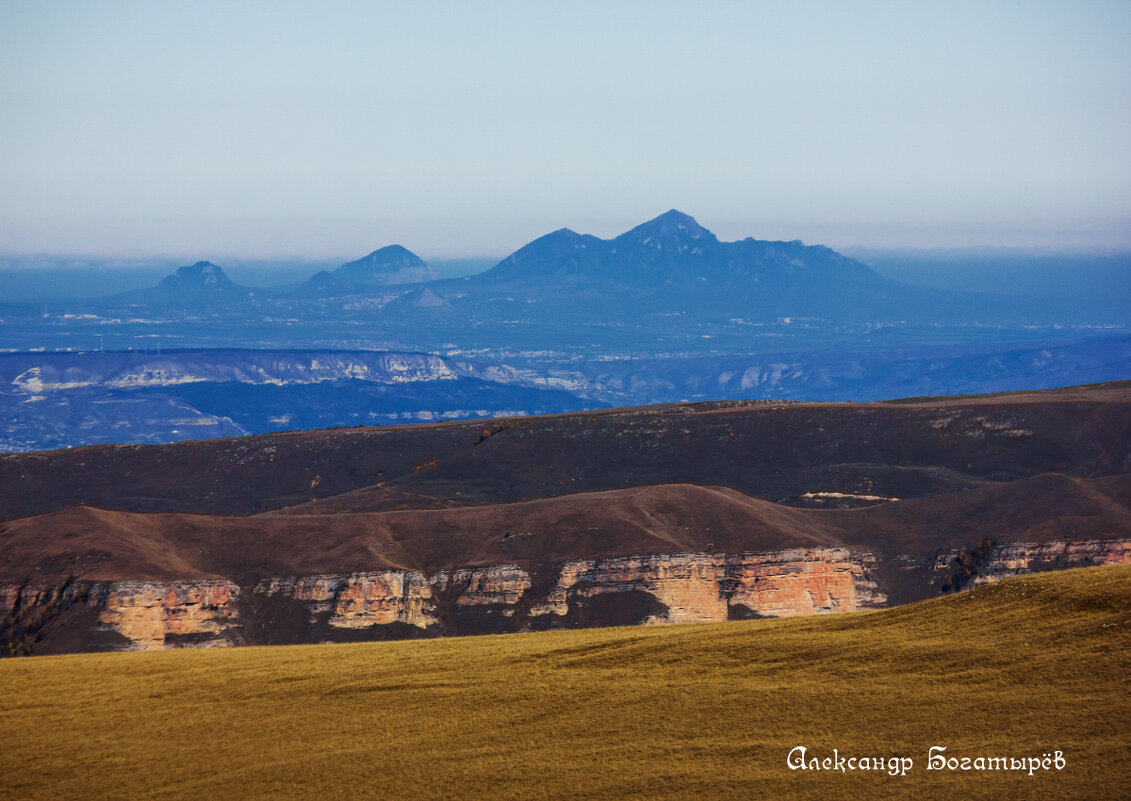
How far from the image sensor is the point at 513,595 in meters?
72.7

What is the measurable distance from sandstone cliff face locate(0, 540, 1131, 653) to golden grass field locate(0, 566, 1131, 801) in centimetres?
2941

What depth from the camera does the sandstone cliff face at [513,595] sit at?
68.7m

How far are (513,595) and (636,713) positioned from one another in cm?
4209

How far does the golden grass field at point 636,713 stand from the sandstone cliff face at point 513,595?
2941 cm

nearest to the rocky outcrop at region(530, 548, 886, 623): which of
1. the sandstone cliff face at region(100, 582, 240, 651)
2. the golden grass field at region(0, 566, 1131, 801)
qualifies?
the sandstone cliff face at region(100, 582, 240, 651)

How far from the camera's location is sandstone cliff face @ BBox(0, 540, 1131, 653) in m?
68.7

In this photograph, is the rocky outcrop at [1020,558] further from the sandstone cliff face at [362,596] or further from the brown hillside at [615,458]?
the sandstone cliff face at [362,596]

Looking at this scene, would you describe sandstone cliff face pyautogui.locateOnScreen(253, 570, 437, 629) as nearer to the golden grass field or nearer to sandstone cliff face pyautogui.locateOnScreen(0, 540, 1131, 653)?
sandstone cliff face pyautogui.locateOnScreen(0, 540, 1131, 653)

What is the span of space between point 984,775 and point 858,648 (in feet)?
29.6

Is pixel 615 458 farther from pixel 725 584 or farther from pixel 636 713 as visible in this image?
pixel 636 713

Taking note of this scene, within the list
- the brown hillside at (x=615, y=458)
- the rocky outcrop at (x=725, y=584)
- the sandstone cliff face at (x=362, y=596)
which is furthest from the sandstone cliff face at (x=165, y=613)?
the brown hillside at (x=615, y=458)

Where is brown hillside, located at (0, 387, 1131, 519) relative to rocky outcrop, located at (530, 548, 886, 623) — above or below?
above

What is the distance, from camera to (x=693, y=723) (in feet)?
97.8

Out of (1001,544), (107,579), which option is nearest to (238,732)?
(107,579)
